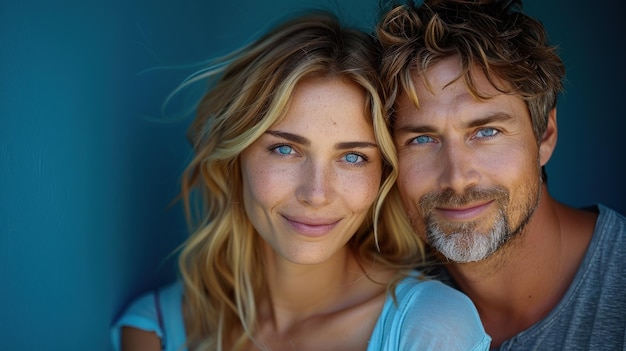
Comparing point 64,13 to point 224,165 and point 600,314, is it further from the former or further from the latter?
point 600,314

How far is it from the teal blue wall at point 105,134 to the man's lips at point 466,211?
3.72ft

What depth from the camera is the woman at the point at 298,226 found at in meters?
2.29

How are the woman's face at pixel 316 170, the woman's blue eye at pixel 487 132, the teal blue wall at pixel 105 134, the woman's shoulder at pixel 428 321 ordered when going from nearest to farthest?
the teal blue wall at pixel 105 134, the woman's shoulder at pixel 428 321, the woman's face at pixel 316 170, the woman's blue eye at pixel 487 132

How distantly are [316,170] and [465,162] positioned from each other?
1.61 ft

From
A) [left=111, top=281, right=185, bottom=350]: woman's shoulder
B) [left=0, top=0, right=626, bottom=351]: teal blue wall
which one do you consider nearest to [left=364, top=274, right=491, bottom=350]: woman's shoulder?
[left=111, top=281, right=185, bottom=350]: woman's shoulder

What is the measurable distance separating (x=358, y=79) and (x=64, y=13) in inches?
36.4

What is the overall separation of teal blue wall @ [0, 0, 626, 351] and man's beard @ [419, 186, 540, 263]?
1.08 meters

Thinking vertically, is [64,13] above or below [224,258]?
above

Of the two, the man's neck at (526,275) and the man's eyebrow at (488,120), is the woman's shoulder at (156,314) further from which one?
the man's eyebrow at (488,120)

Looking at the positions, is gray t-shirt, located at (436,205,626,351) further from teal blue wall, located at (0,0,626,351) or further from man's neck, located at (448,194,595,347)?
teal blue wall, located at (0,0,626,351)

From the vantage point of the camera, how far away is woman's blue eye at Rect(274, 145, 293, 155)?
2.35 m

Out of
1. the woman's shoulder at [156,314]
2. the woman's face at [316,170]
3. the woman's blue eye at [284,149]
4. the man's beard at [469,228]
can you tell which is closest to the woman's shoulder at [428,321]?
the man's beard at [469,228]

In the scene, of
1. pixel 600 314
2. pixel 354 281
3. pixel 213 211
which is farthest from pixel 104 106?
pixel 600 314

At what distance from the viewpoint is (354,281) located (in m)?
2.61
